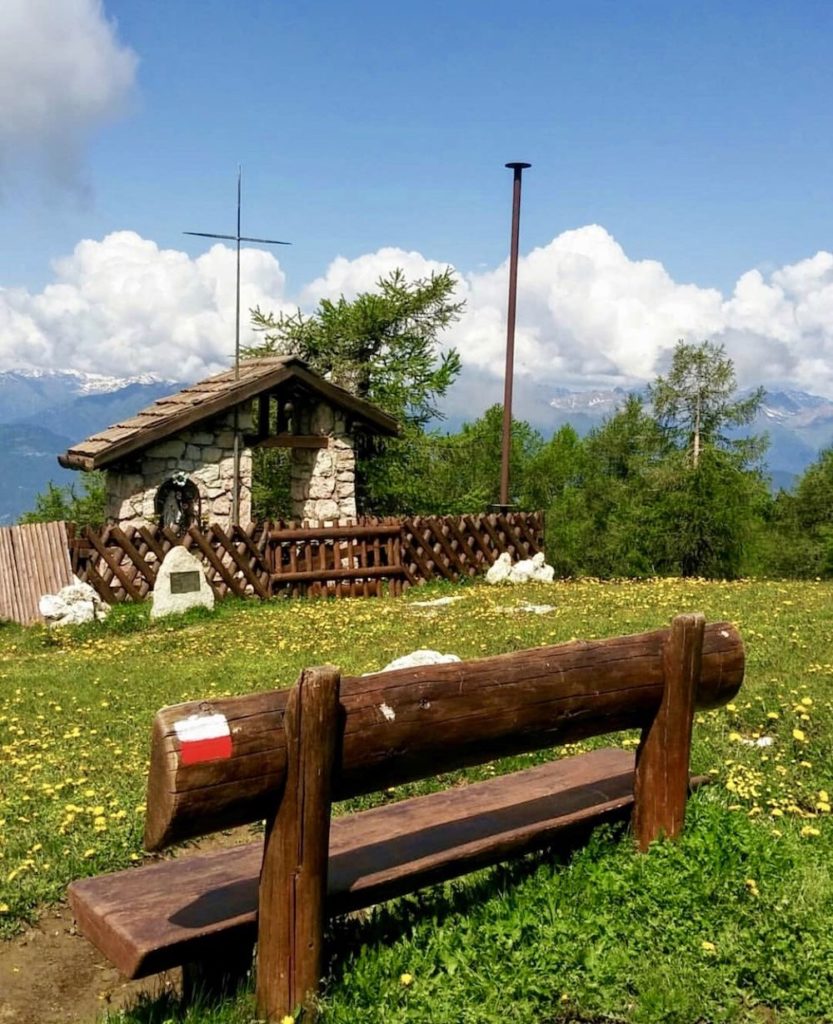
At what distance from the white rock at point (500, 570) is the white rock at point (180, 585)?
5.81 metres

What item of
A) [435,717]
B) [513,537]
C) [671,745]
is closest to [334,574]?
[513,537]

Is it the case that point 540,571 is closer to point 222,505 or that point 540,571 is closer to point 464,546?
point 464,546

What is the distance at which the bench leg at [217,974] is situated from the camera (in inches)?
144

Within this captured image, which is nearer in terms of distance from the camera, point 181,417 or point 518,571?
point 181,417

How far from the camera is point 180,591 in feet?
51.2

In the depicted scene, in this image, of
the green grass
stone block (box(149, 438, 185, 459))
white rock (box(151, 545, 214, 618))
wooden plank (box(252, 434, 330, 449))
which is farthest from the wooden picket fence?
the green grass

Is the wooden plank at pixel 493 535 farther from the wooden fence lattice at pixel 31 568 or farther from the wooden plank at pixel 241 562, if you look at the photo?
the wooden fence lattice at pixel 31 568

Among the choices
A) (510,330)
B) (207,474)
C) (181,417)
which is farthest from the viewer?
(510,330)

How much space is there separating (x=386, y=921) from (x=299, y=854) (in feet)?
3.29

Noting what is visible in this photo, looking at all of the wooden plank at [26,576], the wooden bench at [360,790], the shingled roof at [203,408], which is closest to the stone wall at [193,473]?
the shingled roof at [203,408]

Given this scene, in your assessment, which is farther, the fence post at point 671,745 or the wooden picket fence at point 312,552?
the wooden picket fence at point 312,552

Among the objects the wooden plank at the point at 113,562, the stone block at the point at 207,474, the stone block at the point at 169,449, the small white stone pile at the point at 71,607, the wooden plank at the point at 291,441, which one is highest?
the wooden plank at the point at 291,441

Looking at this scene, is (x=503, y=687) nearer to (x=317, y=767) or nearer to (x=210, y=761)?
(x=317, y=767)

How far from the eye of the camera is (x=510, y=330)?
2245 cm
